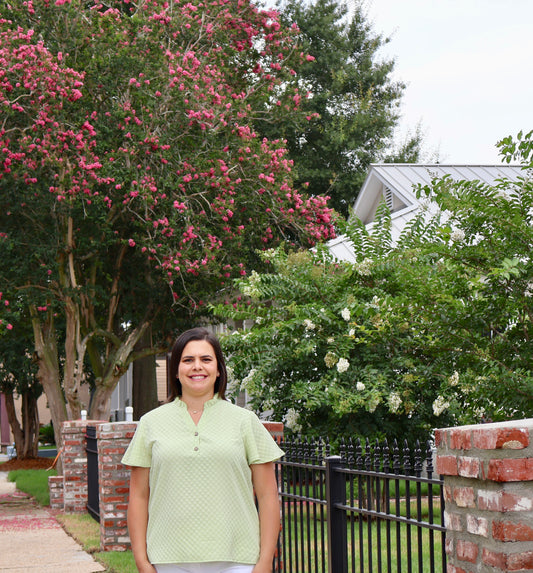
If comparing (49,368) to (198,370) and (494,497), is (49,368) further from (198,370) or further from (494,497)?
(494,497)

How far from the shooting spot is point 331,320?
11180 millimetres

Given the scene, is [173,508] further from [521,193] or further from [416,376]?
[416,376]

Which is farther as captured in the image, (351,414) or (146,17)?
(146,17)

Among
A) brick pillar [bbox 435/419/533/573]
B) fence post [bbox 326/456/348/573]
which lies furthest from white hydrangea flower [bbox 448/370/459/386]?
brick pillar [bbox 435/419/533/573]

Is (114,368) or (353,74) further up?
(353,74)

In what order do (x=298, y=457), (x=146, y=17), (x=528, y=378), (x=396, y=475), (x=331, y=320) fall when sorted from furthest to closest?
(x=146, y=17)
(x=331, y=320)
(x=298, y=457)
(x=528, y=378)
(x=396, y=475)

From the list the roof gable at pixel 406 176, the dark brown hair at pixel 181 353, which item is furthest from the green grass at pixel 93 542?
the roof gable at pixel 406 176

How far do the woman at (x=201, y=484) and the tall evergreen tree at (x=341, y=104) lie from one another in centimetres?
2636

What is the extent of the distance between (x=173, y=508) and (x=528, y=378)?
144 inches

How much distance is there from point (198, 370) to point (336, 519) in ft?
8.53

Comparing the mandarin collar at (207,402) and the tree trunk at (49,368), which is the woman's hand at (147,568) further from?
the tree trunk at (49,368)

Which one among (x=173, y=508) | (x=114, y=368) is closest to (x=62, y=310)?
(x=114, y=368)

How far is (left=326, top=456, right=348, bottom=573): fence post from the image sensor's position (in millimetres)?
5902

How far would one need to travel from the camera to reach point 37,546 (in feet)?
35.0
